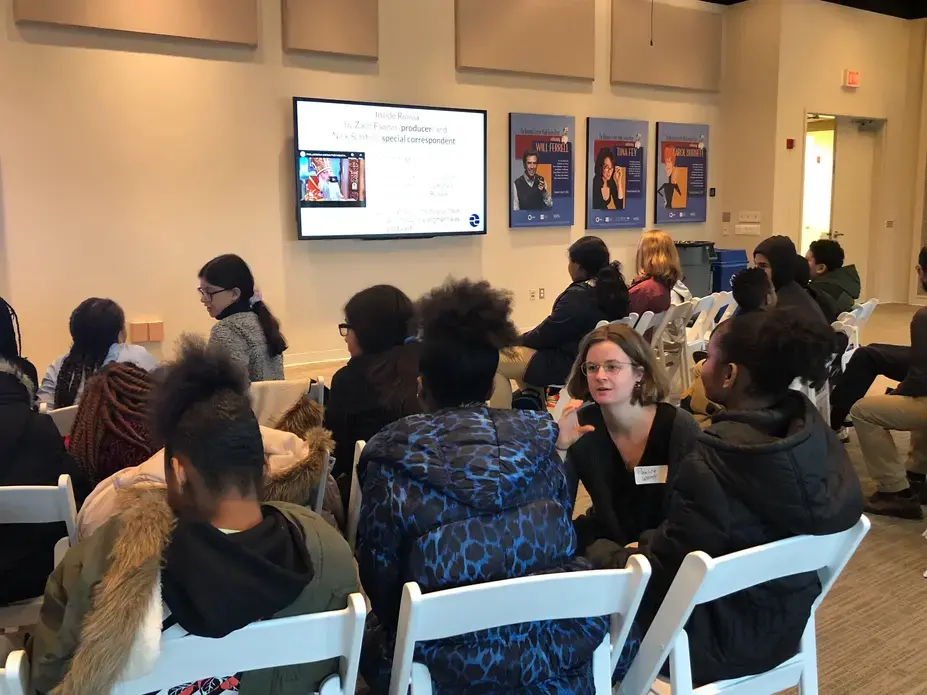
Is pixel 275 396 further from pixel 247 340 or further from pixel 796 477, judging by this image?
pixel 796 477

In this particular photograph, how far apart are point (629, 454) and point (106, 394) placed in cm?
144

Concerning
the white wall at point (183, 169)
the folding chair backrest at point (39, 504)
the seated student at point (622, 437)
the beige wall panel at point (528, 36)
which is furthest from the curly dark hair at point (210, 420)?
the beige wall panel at point (528, 36)

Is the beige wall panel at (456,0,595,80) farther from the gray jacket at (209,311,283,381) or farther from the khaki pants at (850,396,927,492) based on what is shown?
the khaki pants at (850,396,927,492)

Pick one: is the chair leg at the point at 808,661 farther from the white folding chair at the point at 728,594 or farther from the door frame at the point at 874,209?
the door frame at the point at 874,209

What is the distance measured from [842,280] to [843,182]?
20.3ft

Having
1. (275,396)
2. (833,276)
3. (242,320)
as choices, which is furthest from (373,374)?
(833,276)

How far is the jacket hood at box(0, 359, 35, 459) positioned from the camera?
2025 mm

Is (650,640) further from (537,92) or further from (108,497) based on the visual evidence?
(537,92)

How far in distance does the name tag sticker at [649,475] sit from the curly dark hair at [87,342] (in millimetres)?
2022

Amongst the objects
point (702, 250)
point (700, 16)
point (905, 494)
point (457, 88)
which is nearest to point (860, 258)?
point (702, 250)

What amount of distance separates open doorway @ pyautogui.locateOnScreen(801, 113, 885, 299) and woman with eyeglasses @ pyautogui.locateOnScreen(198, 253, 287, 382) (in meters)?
8.62

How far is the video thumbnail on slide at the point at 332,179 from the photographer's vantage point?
652 cm

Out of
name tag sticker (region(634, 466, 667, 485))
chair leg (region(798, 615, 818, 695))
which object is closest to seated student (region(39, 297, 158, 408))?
name tag sticker (region(634, 466, 667, 485))

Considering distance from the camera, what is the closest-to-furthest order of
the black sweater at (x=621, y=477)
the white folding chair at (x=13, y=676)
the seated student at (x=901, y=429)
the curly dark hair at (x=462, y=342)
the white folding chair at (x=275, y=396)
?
the white folding chair at (x=13, y=676), the curly dark hair at (x=462, y=342), the black sweater at (x=621, y=477), the white folding chair at (x=275, y=396), the seated student at (x=901, y=429)
